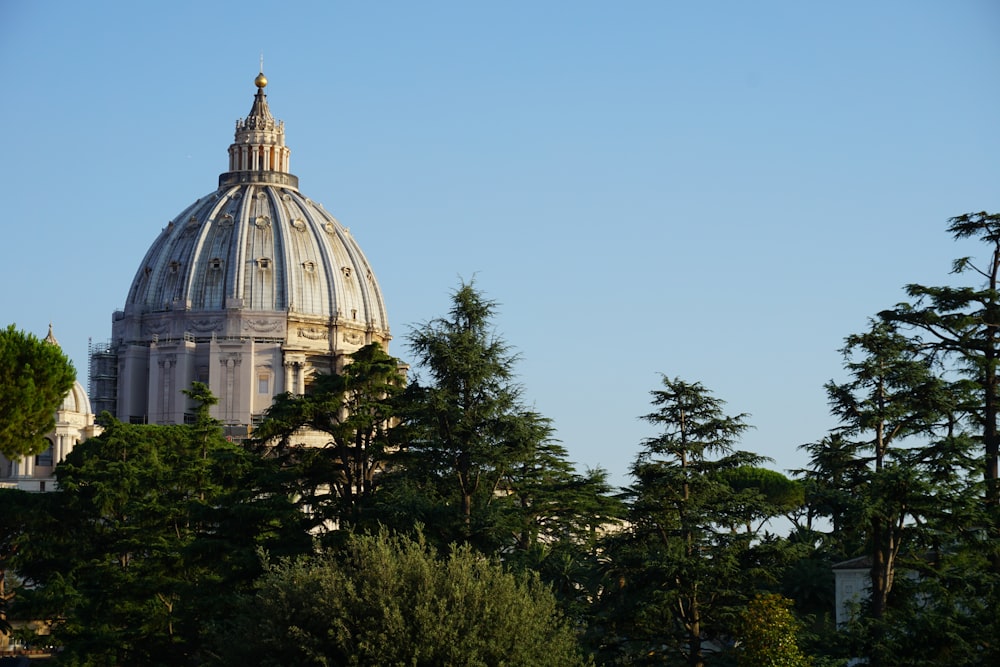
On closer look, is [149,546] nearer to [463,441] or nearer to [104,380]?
[463,441]

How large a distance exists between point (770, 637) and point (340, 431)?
1193 centimetres

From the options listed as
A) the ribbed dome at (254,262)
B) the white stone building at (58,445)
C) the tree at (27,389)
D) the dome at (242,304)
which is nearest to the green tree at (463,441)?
the tree at (27,389)

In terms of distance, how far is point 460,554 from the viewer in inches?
1212

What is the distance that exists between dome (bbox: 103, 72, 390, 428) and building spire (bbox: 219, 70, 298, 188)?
0.11 m

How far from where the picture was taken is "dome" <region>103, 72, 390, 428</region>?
123m

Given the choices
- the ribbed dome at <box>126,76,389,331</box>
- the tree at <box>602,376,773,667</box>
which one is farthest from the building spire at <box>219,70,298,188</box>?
the tree at <box>602,376,773,667</box>

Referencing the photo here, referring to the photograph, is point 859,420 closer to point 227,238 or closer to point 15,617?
point 15,617

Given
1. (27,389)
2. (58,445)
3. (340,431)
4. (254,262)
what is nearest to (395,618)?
(340,431)

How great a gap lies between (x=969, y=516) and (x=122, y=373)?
100m

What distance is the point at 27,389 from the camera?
41.9 meters

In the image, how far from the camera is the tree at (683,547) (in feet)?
105

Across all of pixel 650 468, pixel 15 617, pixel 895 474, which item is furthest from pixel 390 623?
pixel 15 617

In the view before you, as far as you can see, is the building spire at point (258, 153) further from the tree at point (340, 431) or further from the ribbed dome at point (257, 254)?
the tree at point (340, 431)

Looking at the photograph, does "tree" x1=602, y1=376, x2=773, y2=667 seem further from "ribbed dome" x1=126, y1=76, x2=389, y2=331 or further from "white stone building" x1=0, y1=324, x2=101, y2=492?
"ribbed dome" x1=126, y1=76, x2=389, y2=331
